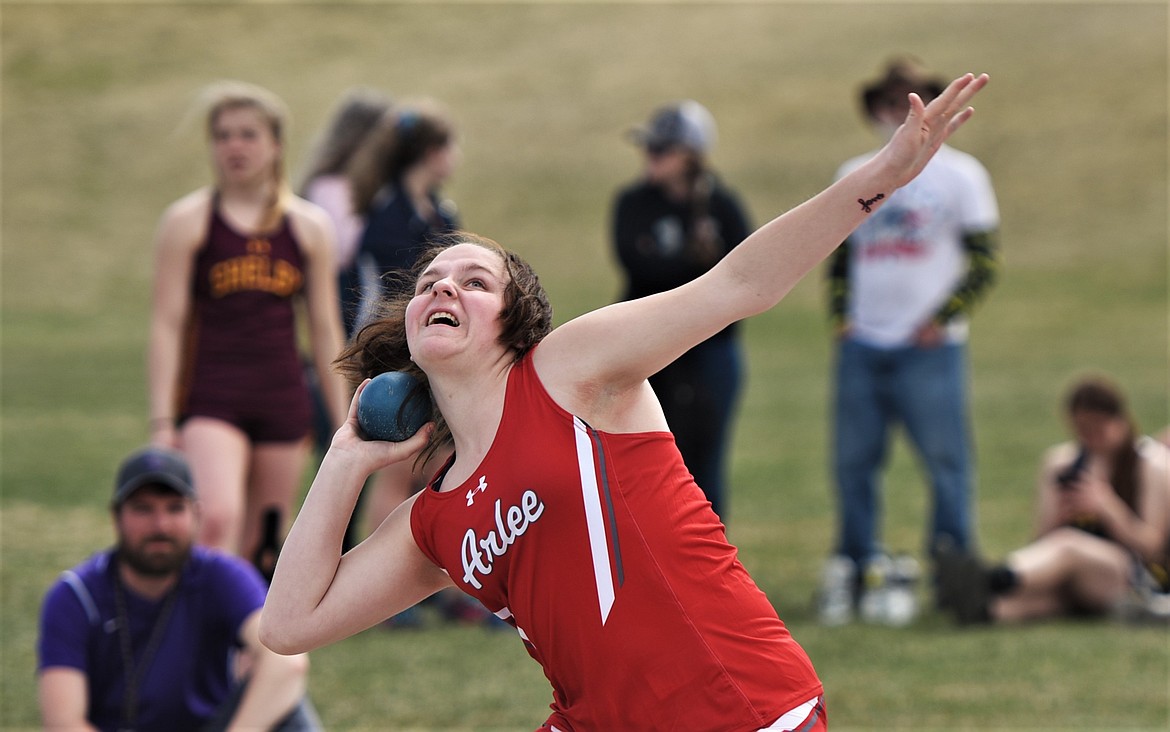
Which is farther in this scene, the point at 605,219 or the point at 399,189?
the point at 605,219

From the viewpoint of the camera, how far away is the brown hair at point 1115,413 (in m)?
7.87

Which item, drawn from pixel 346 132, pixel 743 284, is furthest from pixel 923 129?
pixel 346 132

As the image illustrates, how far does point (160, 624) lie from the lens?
194 inches

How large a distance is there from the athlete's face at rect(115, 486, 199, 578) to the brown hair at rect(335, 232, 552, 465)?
62.7 inches

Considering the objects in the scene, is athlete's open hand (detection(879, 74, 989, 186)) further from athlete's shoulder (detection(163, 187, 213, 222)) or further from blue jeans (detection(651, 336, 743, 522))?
blue jeans (detection(651, 336, 743, 522))

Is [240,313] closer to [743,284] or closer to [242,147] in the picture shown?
[242,147]

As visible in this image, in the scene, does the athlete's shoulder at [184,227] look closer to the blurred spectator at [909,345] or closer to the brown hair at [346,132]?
the brown hair at [346,132]

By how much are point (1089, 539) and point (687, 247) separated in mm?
2450

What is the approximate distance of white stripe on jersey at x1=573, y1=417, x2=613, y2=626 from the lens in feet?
9.55

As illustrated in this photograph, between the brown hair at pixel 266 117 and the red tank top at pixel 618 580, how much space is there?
11.4 feet

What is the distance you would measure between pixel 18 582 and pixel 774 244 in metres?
6.94

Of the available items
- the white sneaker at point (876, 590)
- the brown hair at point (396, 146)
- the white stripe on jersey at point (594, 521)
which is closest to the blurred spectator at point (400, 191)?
the brown hair at point (396, 146)

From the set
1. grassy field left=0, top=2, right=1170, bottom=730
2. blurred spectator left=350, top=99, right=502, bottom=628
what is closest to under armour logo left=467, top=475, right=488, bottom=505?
grassy field left=0, top=2, right=1170, bottom=730

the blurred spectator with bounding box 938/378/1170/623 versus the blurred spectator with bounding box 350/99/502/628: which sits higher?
the blurred spectator with bounding box 350/99/502/628
